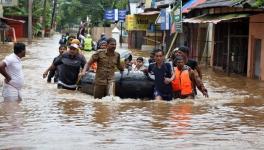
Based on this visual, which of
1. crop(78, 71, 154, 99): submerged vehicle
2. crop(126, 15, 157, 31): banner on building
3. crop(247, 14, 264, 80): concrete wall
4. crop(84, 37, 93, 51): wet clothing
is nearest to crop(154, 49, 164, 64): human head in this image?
crop(78, 71, 154, 99): submerged vehicle

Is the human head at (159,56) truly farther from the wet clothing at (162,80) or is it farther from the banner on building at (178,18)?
the banner on building at (178,18)

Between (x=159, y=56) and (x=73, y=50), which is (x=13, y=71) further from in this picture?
(x=73, y=50)

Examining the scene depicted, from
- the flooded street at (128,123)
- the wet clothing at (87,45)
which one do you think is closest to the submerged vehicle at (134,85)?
the flooded street at (128,123)

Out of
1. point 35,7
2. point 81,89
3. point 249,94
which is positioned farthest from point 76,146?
point 35,7

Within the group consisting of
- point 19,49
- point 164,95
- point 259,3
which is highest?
point 259,3

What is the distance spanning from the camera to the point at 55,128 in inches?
335

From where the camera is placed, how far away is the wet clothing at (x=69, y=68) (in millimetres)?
13250

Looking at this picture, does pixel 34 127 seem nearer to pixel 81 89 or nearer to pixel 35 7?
pixel 81 89

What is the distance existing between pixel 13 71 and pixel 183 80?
347 cm

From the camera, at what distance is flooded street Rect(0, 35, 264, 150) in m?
7.38

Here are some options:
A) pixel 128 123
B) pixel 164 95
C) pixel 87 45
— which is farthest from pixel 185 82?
pixel 87 45

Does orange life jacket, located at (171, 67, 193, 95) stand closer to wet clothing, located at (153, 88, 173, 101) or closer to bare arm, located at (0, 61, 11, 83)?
wet clothing, located at (153, 88, 173, 101)

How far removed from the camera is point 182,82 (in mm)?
11594

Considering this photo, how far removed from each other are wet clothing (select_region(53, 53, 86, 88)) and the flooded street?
26 cm
